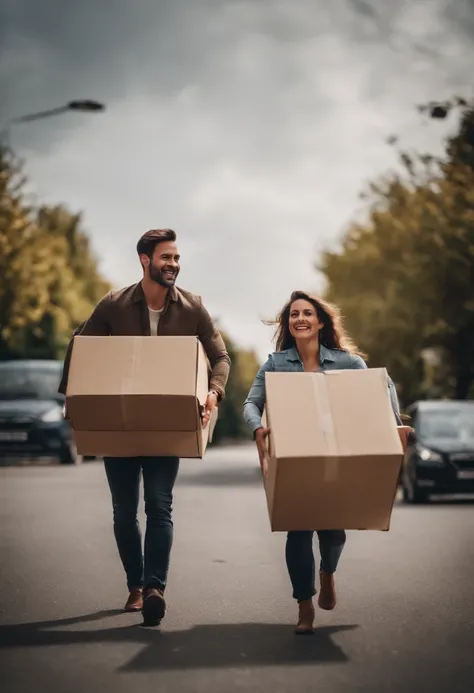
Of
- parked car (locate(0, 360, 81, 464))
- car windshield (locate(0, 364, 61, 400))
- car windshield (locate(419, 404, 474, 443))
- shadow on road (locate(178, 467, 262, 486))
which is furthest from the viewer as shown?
car windshield (locate(0, 364, 61, 400))

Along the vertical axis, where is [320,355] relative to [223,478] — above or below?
above

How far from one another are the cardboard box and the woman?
1.14 ft

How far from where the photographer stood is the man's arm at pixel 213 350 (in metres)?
7.24

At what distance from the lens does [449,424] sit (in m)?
19.4

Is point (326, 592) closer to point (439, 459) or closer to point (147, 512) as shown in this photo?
point (147, 512)

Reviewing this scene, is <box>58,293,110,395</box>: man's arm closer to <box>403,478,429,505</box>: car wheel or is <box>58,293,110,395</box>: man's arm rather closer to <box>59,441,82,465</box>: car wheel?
<box>403,478,429,505</box>: car wheel

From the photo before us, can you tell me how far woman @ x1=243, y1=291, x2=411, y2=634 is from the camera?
6.59 meters

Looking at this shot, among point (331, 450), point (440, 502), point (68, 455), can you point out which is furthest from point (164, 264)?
point (68, 455)

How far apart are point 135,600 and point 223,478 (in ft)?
55.8

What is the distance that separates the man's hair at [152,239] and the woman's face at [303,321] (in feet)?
2.50

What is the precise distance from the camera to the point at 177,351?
22.5 feet

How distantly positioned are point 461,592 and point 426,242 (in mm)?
23419

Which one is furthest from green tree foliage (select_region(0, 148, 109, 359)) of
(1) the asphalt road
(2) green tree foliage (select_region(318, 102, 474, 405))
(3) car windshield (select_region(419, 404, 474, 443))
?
(1) the asphalt road

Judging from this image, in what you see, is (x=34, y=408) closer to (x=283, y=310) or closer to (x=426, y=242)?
(x=426, y=242)
